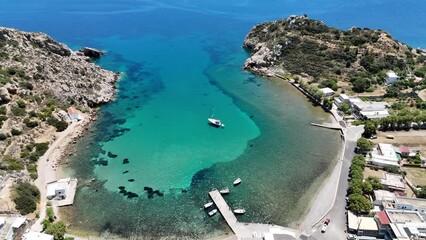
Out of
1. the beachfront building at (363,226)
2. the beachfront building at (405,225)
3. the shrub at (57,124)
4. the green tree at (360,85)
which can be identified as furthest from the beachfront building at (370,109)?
the shrub at (57,124)

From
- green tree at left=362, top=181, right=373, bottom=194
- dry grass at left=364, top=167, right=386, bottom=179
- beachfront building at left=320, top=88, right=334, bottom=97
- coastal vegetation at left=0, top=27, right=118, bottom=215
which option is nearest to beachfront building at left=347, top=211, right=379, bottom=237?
green tree at left=362, top=181, right=373, bottom=194

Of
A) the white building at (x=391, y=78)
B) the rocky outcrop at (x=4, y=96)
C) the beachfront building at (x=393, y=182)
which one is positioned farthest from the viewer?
the white building at (x=391, y=78)

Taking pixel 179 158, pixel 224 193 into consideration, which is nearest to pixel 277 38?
pixel 179 158

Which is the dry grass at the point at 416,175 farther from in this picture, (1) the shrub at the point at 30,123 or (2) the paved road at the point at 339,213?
(1) the shrub at the point at 30,123

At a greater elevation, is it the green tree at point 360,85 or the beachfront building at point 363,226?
the green tree at point 360,85

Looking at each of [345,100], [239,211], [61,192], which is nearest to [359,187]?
[239,211]

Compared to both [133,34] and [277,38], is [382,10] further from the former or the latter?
[133,34]

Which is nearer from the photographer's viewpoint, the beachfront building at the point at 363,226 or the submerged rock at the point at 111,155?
the beachfront building at the point at 363,226
